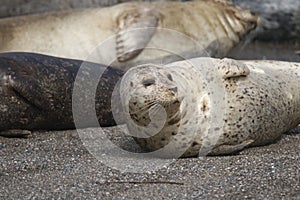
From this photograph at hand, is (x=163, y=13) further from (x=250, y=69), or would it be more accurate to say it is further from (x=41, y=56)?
(x=250, y=69)

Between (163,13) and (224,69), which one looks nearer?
(224,69)

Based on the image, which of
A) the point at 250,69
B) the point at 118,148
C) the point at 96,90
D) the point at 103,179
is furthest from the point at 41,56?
the point at 103,179

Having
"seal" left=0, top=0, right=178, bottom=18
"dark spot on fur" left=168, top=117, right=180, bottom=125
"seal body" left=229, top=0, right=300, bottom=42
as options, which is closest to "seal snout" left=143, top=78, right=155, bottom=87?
"dark spot on fur" left=168, top=117, right=180, bottom=125

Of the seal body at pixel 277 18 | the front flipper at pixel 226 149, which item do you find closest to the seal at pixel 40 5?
the seal body at pixel 277 18

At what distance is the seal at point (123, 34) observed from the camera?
23.7ft

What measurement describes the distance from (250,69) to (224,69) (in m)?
0.37

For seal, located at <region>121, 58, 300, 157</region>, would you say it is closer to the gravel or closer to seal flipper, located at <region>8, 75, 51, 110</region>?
the gravel

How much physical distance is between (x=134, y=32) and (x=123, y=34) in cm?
11

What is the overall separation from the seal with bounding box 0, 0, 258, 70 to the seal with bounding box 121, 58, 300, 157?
8.25 feet

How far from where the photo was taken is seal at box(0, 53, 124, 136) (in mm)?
5316

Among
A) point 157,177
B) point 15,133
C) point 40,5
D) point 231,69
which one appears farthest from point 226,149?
point 40,5

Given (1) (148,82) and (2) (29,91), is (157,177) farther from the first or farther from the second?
(2) (29,91)

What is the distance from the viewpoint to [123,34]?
7414mm

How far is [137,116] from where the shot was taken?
13.6ft
